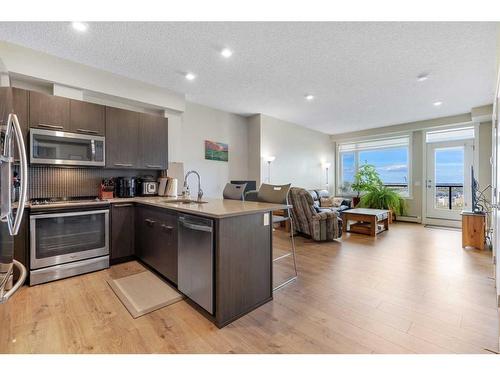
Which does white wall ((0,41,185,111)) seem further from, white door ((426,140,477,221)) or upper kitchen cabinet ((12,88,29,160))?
white door ((426,140,477,221))

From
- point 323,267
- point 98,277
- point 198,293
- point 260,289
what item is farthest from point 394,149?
point 98,277

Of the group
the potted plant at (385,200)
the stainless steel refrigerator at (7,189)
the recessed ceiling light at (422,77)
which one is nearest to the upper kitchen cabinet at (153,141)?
the stainless steel refrigerator at (7,189)

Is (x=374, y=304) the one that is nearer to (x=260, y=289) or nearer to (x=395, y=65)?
(x=260, y=289)

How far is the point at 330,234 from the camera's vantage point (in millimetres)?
4254

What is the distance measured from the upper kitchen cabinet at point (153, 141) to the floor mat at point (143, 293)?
172cm

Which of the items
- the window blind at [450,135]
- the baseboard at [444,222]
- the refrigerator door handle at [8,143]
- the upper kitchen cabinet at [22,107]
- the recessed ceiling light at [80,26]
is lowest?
the baseboard at [444,222]

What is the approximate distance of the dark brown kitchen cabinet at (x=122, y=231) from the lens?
3047 mm

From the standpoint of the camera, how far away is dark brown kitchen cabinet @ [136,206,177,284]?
7.79 feet

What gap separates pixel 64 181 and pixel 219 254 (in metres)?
2.67

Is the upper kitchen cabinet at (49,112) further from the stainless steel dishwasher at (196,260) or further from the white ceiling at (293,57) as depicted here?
the stainless steel dishwasher at (196,260)

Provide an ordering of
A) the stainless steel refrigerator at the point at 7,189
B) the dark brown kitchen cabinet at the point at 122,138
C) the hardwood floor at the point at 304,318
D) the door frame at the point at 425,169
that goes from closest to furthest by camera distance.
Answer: the stainless steel refrigerator at the point at 7,189
the hardwood floor at the point at 304,318
the dark brown kitchen cabinet at the point at 122,138
the door frame at the point at 425,169

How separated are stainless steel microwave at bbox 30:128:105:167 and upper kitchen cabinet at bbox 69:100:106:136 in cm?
9

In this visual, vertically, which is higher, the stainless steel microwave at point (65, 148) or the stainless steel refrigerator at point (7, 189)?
the stainless steel microwave at point (65, 148)

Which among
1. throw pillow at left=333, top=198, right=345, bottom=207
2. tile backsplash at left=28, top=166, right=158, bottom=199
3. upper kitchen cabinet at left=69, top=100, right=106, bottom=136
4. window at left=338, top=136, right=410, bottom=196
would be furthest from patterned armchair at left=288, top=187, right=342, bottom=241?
window at left=338, top=136, right=410, bottom=196
